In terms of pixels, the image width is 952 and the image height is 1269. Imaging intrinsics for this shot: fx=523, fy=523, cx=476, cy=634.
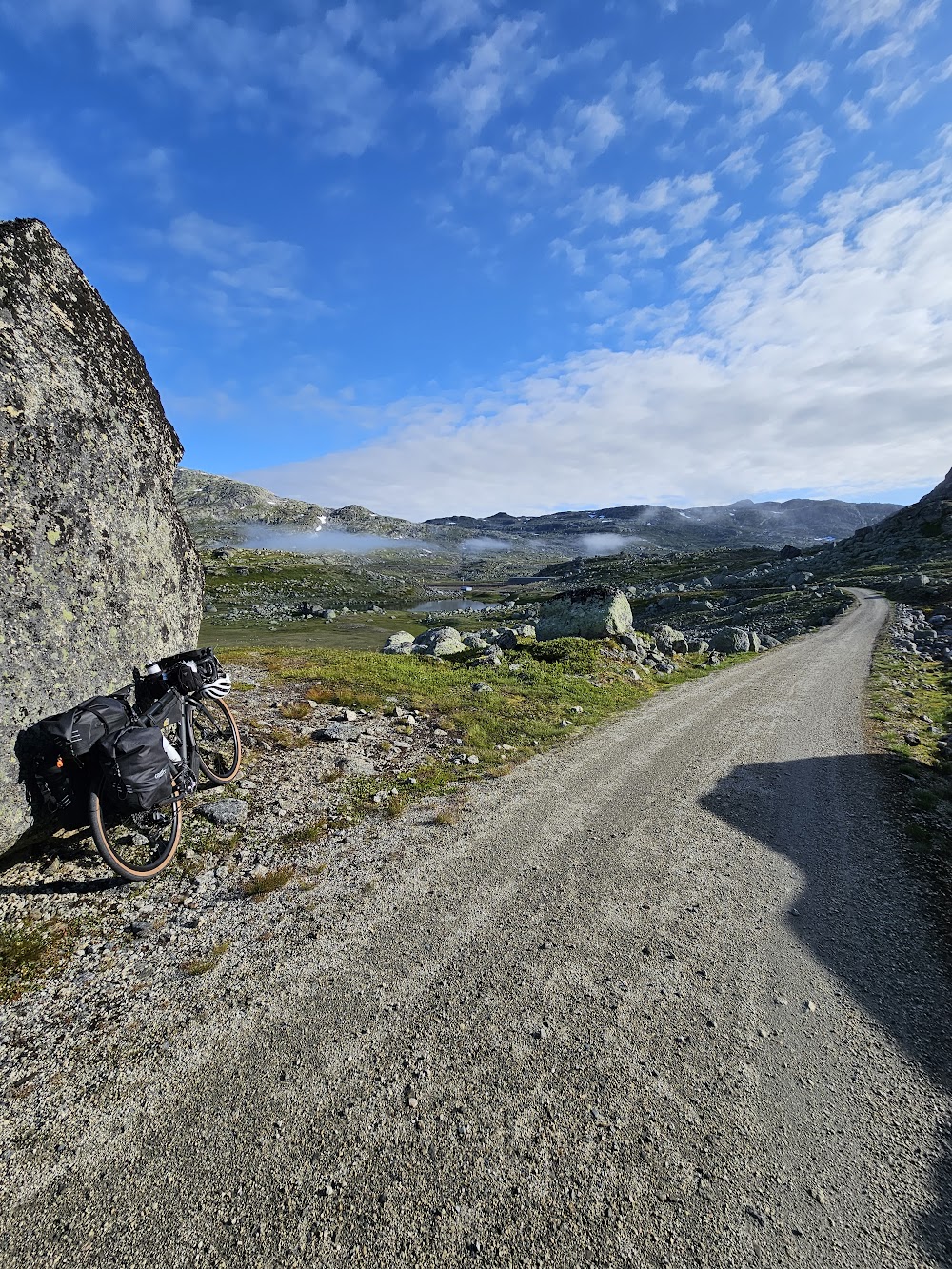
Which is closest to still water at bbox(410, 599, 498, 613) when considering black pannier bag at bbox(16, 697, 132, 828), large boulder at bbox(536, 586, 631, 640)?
large boulder at bbox(536, 586, 631, 640)

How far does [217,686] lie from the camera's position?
999 cm

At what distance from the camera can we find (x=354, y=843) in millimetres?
9008

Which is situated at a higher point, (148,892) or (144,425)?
(144,425)

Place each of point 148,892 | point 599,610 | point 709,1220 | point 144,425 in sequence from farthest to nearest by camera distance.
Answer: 1. point 599,610
2. point 144,425
3. point 148,892
4. point 709,1220

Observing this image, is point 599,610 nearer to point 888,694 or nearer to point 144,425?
point 888,694

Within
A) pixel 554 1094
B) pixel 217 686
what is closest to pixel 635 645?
pixel 217 686

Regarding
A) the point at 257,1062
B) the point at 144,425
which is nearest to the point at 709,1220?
the point at 257,1062

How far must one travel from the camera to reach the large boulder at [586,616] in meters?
29.7

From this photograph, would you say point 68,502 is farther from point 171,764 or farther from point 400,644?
point 400,644

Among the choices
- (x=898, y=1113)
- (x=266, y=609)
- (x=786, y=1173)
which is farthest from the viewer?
(x=266, y=609)

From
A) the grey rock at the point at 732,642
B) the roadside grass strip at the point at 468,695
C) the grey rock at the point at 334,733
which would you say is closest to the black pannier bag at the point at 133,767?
the roadside grass strip at the point at 468,695

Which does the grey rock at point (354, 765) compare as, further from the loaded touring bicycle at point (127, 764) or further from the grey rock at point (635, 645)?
the grey rock at point (635, 645)

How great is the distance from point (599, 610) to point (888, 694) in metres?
13.8

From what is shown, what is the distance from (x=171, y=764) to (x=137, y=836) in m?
1.69
